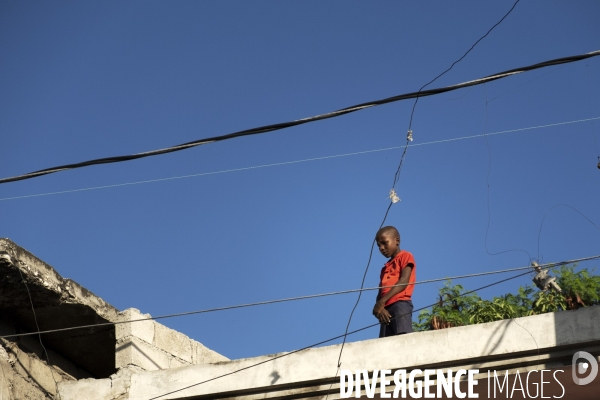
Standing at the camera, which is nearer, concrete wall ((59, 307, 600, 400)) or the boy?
concrete wall ((59, 307, 600, 400))

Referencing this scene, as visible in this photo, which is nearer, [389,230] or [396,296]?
[396,296]

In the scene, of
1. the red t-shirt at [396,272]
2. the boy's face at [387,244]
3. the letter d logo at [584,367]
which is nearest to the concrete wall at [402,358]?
the letter d logo at [584,367]

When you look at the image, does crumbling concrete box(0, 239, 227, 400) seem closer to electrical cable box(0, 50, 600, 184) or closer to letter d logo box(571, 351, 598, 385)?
electrical cable box(0, 50, 600, 184)

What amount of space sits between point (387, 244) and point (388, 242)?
2 cm

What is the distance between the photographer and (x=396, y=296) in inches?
313

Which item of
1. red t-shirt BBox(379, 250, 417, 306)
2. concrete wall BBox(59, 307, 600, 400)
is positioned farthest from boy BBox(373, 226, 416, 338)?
concrete wall BBox(59, 307, 600, 400)

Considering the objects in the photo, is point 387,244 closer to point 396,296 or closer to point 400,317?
point 396,296

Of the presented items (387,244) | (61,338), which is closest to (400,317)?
(387,244)

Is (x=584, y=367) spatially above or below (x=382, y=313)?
below

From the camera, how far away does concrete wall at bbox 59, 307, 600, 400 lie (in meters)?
7.09

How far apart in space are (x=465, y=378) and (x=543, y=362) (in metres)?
0.61

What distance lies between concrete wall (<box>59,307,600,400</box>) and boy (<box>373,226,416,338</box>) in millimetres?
474

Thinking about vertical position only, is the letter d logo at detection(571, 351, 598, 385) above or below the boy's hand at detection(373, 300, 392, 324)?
below

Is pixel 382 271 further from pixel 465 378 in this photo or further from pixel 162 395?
pixel 162 395
